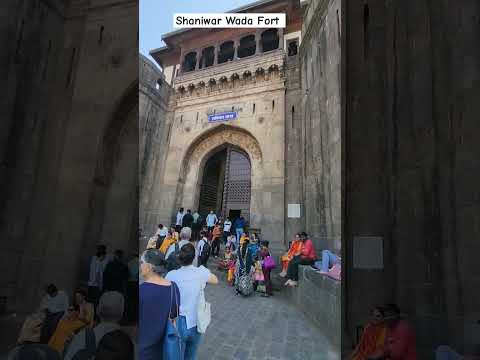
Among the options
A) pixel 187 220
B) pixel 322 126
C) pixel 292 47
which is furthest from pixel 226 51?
pixel 187 220

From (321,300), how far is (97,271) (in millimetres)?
2404

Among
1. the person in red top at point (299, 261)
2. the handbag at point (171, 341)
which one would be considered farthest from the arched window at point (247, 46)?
the handbag at point (171, 341)

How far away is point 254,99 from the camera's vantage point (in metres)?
7.21

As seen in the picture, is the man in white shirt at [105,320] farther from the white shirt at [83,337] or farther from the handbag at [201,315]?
the handbag at [201,315]

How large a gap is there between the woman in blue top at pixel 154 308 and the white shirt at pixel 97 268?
0.42m

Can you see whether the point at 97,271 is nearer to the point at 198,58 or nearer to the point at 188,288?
the point at 188,288

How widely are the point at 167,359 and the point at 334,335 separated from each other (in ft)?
5.21

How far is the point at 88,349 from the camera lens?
69 cm

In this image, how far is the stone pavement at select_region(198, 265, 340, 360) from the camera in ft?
6.47

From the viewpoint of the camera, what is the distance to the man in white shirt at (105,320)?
2.27 ft

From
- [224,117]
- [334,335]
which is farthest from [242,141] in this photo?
[334,335]

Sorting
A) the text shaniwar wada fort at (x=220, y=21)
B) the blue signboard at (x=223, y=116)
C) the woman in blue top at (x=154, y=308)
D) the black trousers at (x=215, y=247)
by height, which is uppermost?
the blue signboard at (x=223, y=116)

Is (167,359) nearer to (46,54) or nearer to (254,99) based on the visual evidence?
(46,54)
